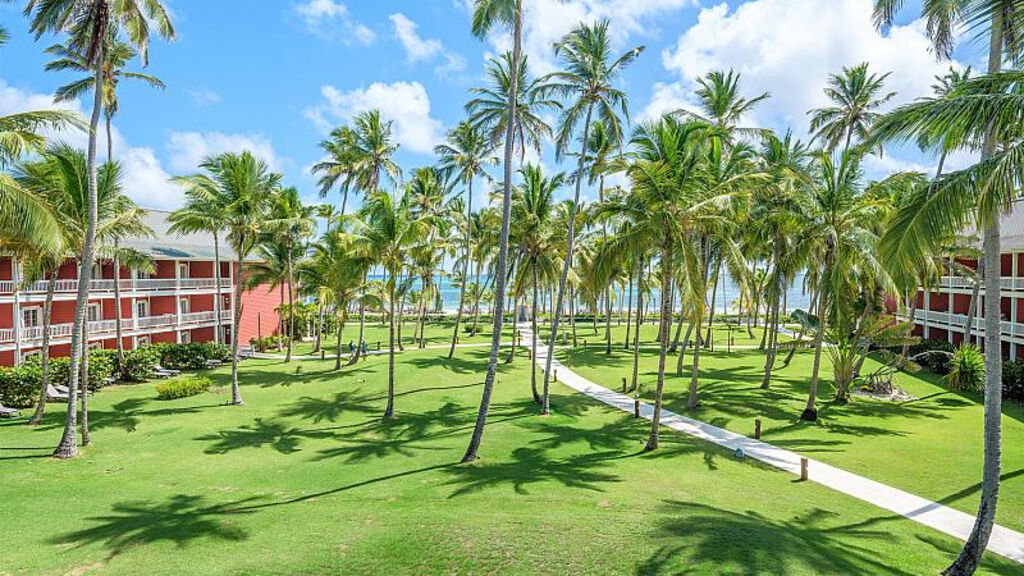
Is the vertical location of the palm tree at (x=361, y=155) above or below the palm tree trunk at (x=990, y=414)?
above

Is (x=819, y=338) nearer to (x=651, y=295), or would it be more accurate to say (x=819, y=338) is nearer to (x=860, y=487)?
(x=860, y=487)

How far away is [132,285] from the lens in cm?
3309

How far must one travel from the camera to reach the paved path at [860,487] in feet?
36.0

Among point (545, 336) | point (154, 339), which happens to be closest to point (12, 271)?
point (154, 339)

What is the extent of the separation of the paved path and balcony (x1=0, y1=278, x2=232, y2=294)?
28.4 m

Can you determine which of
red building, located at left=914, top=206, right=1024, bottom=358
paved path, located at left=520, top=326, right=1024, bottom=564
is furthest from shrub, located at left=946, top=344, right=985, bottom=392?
paved path, located at left=520, top=326, right=1024, bottom=564

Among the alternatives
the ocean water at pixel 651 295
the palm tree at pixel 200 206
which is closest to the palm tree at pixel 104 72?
the palm tree at pixel 200 206

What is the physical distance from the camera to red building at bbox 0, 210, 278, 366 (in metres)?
27.0

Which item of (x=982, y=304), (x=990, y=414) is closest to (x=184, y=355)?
(x=990, y=414)

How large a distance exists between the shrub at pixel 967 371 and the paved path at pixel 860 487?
13980mm

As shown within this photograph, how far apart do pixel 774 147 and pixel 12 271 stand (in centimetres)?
3827

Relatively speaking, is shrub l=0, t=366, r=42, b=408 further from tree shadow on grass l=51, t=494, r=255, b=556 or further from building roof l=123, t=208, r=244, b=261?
tree shadow on grass l=51, t=494, r=255, b=556

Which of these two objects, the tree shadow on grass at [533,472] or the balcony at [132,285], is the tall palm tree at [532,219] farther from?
the balcony at [132,285]

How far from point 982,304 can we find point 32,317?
5704cm
